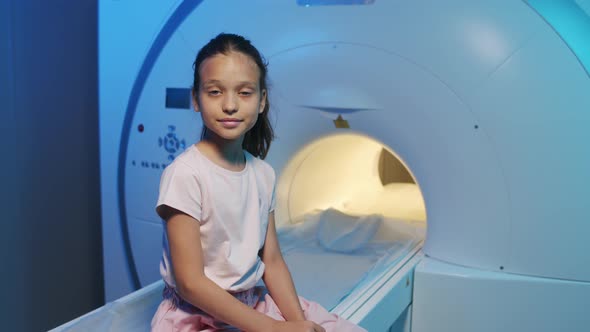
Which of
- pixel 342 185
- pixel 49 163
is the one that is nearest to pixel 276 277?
pixel 342 185

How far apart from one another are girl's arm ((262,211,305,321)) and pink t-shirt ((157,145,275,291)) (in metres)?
0.05

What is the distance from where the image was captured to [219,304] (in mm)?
842

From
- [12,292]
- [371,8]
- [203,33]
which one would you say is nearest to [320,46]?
[371,8]

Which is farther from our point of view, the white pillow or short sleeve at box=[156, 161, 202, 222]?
the white pillow

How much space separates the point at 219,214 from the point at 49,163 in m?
1.42

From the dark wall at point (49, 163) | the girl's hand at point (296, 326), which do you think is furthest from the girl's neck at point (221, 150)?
the dark wall at point (49, 163)

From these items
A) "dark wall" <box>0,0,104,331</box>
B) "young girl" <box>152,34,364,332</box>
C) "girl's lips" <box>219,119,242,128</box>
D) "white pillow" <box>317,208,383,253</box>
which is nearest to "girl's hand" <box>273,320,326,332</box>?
"young girl" <box>152,34,364,332</box>

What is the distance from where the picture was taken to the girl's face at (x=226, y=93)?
34.6 inches

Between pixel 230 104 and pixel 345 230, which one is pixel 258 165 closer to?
pixel 230 104

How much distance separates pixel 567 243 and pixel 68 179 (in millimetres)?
1708

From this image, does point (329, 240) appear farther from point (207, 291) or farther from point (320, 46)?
point (207, 291)

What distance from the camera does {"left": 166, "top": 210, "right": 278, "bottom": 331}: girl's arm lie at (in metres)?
0.84

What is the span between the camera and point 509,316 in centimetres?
137

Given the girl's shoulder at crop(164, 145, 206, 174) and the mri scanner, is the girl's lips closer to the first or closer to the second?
the girl's shoulder at crop(164, 145, 206, 174)
